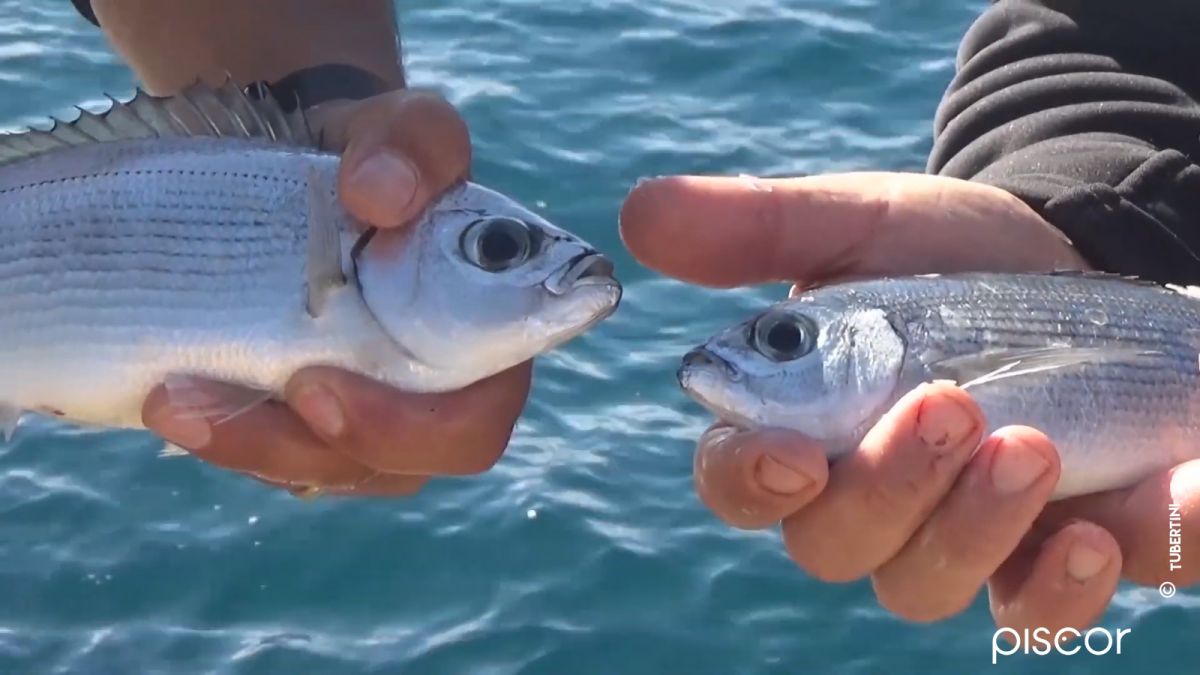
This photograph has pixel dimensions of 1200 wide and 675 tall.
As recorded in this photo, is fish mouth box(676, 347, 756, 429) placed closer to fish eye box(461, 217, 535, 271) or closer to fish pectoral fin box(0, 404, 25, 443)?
fish eye box(461, 217, 535, 271)

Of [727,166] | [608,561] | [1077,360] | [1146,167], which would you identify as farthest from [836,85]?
[1077,360]

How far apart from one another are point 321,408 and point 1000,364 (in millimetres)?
1571

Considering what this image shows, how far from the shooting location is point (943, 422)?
10.6 ft

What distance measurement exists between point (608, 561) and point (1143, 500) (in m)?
3.62

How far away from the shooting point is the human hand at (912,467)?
3.29 metres

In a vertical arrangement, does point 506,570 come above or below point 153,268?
above

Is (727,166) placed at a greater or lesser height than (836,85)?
lesser

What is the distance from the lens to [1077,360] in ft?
11.7

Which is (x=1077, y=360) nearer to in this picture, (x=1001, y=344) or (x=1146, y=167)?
(x=1001, y=344)

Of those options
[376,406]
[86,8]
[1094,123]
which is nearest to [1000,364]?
[1094,123]

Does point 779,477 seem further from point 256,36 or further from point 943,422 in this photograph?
point 256,36

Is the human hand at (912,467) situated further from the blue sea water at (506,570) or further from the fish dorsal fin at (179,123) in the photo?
the blue sea water at (506,570)

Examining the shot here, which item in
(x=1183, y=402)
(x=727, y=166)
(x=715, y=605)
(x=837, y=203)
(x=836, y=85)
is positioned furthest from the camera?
(x=836, y=85)

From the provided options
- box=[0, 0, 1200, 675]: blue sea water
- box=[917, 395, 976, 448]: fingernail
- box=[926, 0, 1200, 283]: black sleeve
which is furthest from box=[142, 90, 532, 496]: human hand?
box=[0, 0, 1200, 675]: blue sea water
